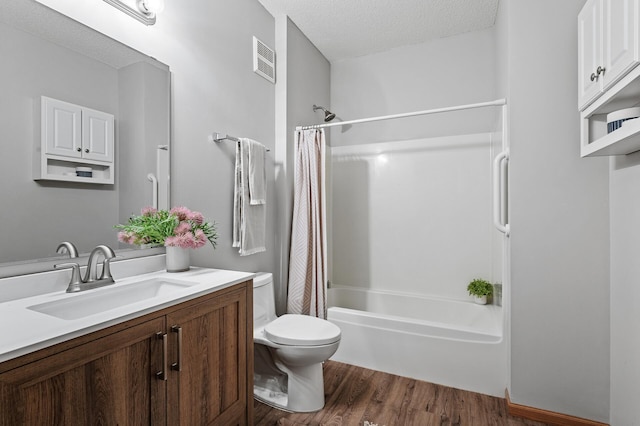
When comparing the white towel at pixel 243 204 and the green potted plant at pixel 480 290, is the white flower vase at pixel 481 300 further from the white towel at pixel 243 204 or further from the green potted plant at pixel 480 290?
the white towel at pixel 243 204

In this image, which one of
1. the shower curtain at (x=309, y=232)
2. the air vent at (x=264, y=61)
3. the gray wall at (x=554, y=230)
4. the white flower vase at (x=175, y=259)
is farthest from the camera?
the shower curtain at (x=309, y=232)

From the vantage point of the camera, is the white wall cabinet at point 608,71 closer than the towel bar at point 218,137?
Yes

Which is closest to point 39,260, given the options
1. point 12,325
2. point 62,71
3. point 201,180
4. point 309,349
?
point 12,325

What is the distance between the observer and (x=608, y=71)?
3.89ft

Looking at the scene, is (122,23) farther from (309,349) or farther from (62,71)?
(309,349)

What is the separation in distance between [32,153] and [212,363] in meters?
0.99

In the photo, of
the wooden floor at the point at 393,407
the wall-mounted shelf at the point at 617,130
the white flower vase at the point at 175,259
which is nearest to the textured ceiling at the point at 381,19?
the wall-mounted shelf at the point at 617,130

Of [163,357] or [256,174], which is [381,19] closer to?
[256,174]

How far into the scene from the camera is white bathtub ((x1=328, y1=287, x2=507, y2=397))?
197cm

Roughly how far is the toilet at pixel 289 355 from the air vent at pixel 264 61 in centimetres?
145

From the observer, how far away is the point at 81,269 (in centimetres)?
125

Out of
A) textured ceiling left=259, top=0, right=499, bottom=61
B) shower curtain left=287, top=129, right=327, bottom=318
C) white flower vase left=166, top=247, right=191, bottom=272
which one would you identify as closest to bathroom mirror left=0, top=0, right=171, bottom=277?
white flower vase left=166, top=247, right=191, bottom=272

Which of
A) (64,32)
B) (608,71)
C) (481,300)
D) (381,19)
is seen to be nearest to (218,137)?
(64,32)

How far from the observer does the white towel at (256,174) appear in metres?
2.05
